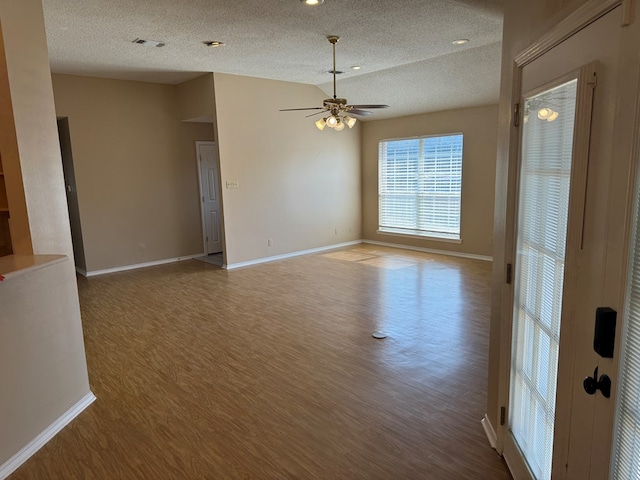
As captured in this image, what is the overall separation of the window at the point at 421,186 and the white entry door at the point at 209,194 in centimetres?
328

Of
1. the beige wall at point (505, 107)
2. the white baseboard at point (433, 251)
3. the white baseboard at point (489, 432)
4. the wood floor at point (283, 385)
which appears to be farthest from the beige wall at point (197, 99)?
the white baseboard at point (489, 432)

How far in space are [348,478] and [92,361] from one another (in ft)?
8.36

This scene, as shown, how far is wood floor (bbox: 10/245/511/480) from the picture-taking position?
2.29 metres

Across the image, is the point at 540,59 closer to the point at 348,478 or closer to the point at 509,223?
the point at 509,223

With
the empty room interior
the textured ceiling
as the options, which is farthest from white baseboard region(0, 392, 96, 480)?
the textured ceiling

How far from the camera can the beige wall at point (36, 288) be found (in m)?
2.30

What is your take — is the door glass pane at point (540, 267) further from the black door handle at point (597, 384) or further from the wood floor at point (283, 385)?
the wood floor at point (283, 385)

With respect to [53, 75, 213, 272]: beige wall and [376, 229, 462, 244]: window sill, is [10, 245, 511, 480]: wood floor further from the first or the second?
[376, 229, 462, 244]: window sill

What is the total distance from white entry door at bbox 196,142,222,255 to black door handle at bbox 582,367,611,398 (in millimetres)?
6998

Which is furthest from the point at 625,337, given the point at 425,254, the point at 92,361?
the point at 425,254

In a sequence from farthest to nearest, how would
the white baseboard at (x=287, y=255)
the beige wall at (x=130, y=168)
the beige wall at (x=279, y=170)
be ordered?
the white baseboard at (x=287, y=255) → the beige wall at (x=279, y=170) → the beige wall at (x=130, y=168)

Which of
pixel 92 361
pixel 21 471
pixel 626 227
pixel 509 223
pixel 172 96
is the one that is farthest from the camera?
pixel 172 96

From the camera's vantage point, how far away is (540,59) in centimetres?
168

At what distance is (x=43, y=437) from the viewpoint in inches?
97.5
